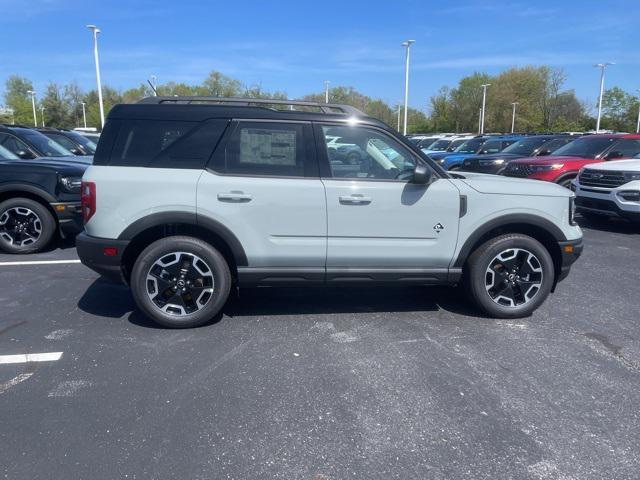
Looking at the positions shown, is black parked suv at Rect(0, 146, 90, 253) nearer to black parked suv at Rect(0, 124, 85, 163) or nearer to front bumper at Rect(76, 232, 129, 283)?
black parked suv at Rect(0, 124, 85, 163)

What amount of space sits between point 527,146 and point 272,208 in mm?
12624

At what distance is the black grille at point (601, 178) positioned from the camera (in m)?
8.88

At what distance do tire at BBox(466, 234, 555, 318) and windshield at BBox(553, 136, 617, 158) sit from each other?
7709mm

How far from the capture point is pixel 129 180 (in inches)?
161

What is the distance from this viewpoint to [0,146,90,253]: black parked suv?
6754 mm

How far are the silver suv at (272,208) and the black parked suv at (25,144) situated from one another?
4.52 m

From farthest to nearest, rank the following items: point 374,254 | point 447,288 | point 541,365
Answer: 1. point 447,288
2. point 374,254
3. point 541,365

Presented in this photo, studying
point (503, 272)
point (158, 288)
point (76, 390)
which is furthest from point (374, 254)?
point (76, 390)

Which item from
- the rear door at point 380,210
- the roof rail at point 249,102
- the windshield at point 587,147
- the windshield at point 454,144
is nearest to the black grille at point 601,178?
the windshield at point 587,147

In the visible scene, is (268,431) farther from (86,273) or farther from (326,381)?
(86,273)

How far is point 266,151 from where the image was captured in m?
4.27

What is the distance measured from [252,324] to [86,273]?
2.67 metres

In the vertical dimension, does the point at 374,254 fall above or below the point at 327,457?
above

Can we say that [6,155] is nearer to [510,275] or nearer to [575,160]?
[510,275]
